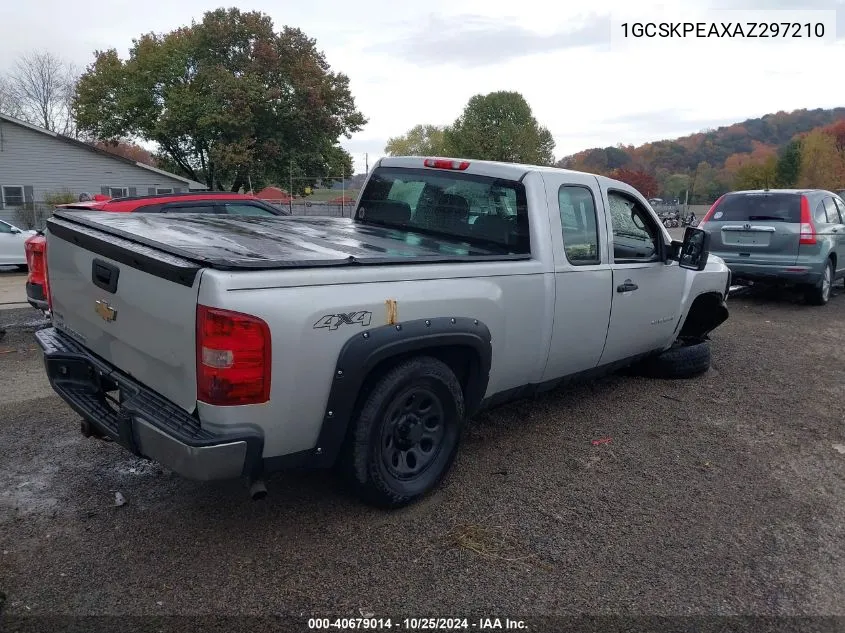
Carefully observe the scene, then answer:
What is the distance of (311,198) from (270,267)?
38.9 meters

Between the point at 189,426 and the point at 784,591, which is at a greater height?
the point at 189,426

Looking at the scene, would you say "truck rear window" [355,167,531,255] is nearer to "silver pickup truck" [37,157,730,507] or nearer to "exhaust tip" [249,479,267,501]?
"silver pickup truck" [37,157,730,507]

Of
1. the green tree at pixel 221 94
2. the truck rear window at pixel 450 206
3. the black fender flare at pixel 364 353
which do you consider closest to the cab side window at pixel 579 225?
the truck rear window at pixel 450 206

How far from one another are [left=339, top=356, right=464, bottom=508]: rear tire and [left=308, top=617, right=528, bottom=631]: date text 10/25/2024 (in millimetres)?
713

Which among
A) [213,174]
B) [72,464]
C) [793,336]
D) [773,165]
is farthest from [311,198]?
[773,165]

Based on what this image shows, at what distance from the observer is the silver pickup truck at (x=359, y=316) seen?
8.71 ft

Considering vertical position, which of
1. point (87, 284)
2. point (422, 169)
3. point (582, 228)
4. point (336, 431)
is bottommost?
point (336, 431)

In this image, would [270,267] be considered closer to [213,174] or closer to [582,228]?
[582,228]

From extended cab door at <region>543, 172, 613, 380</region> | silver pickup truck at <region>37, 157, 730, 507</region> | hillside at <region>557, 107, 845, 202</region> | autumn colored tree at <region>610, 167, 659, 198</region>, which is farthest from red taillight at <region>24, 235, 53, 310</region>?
autumn colored tree at <region>610, 167, 659, 198</region>

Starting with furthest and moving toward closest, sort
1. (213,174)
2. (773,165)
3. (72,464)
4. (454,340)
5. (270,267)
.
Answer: (773,165) → (213,174) → (72,464) → (454,340) → (270,267)

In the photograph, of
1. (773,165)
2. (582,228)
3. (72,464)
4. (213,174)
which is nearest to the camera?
(72,464)

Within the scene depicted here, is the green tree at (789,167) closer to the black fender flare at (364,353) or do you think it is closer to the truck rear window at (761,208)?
the truck rear window at (761,208)

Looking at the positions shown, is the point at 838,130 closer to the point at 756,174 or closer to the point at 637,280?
the point at 756,174

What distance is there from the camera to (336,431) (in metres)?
3.00
